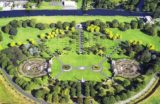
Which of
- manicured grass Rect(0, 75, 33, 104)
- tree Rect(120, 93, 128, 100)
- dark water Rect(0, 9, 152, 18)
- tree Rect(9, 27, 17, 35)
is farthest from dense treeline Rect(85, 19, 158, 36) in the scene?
manicured grass Rect(0, 75, 33, 104)

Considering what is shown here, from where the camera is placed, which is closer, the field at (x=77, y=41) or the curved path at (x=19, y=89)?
the curved path at (x=19, y=89)

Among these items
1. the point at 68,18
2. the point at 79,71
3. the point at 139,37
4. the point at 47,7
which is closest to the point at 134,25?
the point at 139,37

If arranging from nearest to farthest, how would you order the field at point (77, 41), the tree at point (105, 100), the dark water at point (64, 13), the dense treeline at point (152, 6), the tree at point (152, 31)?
the tree at point (105, 100), the field at point (77, 41), the tree at point (152, 31), the dense treeline at point (152, 6), the dark water at point (64, 13)

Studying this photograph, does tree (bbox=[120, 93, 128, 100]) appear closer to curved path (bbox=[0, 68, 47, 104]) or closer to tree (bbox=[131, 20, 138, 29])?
curved path (bbox=[0, 68, 47, 104])

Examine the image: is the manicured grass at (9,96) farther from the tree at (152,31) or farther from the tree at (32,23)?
the tree at (152,31)

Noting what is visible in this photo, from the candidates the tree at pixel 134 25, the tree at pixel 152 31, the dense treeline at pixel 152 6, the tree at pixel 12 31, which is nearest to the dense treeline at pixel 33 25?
the tree at pixel 12 31

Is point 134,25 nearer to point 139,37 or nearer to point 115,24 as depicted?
point 139,37
